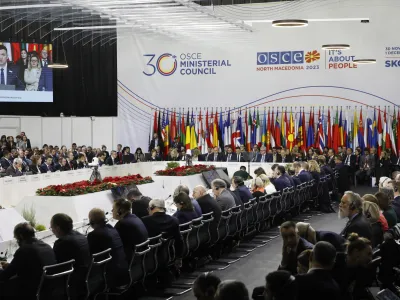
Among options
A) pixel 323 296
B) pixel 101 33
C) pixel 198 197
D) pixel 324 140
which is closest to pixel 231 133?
pixel 324 140

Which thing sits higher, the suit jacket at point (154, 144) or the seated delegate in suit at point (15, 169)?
the suit jacket at point (154, 144)

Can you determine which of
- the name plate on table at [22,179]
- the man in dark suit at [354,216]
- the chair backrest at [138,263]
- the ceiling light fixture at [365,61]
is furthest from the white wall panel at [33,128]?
the man in dark suit at [354,216]

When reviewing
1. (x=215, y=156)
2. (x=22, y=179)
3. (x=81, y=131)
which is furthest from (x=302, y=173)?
(x=81, y=131)

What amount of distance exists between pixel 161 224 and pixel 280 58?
699 inches

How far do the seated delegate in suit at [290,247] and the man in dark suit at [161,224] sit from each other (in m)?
2.05

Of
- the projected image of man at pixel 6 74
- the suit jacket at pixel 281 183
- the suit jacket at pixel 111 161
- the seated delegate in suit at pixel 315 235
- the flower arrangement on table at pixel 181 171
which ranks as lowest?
the seated delegate in suit at pixel 315 235

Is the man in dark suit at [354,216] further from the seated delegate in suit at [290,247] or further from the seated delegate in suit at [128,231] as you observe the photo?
the seated delegate in suit at [128,231]

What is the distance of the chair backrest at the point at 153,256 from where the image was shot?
8.07 metres

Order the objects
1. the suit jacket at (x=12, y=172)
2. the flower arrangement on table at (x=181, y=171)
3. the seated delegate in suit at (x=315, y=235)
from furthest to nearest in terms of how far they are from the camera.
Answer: the flower arrangement on table at (x=181, y=171)
the suit jacket at (x=12, y=172)
the seated delegate in suit at (x=315, y=235)

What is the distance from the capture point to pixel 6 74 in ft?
78.1

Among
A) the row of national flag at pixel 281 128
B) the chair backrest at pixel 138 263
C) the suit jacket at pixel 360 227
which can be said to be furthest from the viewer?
the row of national flag at pixel 281 128

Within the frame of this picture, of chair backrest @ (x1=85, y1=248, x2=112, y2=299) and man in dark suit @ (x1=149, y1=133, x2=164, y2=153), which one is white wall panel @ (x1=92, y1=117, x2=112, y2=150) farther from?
chair backrest @ (x1=85, y1=248, x2=112, y2=299)

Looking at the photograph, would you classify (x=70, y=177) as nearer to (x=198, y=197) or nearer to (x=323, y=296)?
(x=198, y=197)

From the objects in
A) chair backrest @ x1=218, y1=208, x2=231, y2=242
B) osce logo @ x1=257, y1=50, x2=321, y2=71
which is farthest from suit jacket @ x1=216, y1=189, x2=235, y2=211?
osce logo @ x1=257, y1=50, x2=321, y2=71
